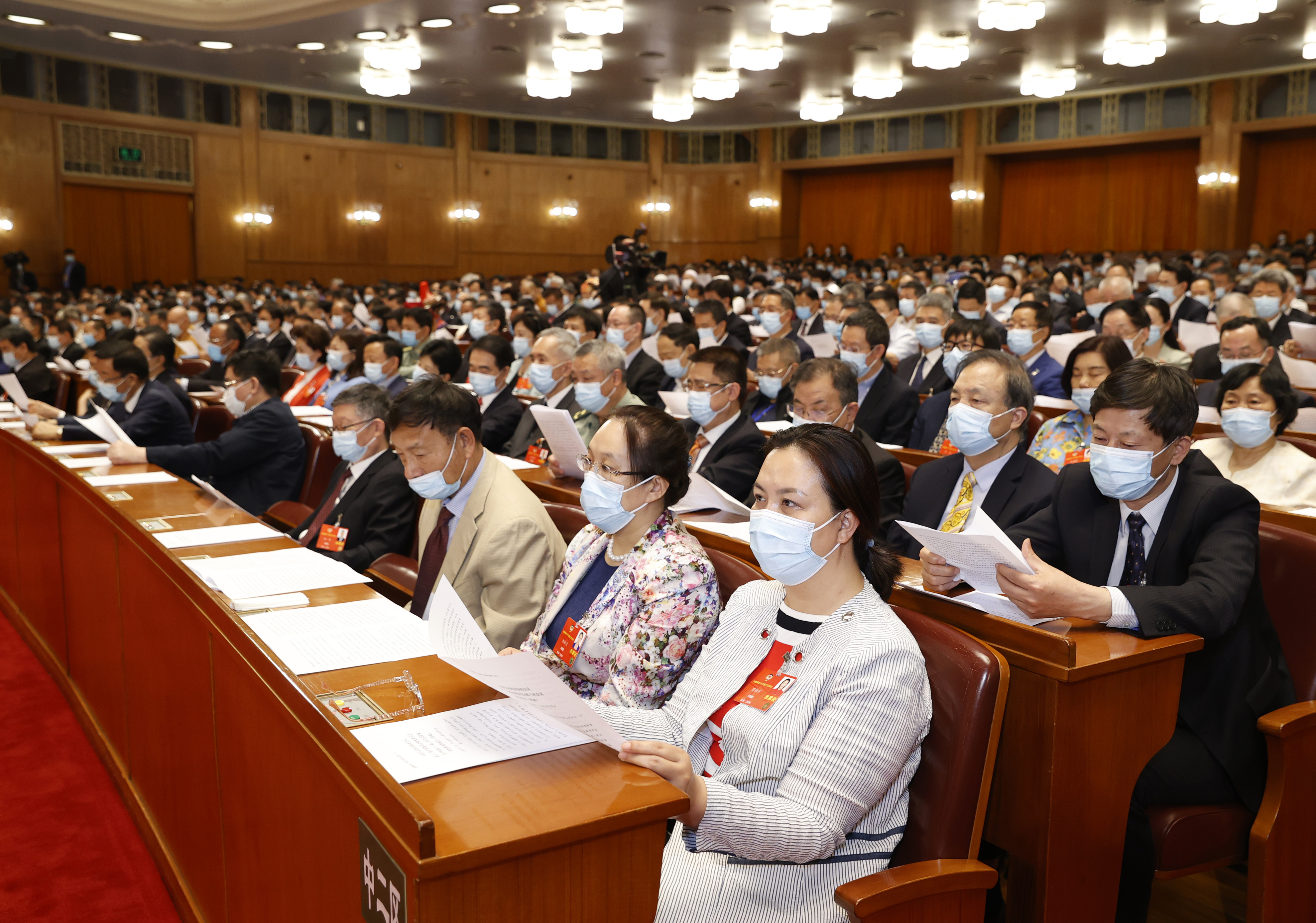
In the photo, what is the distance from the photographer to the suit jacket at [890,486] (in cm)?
342

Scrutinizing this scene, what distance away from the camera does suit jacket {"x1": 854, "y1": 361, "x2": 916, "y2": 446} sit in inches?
199

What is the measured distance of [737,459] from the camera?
13.2ft

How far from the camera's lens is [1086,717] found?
73.5 inches

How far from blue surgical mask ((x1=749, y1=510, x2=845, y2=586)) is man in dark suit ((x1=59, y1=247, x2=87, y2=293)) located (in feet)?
57.7

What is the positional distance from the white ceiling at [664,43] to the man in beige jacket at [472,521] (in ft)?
34.0

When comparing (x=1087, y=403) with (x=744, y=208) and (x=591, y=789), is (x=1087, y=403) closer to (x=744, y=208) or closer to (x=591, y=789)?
(x=591, y=789)

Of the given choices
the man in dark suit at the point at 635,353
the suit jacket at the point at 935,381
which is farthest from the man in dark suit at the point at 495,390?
the suit jacket at the point at 935,381

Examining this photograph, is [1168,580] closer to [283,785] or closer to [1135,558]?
[1135,558]

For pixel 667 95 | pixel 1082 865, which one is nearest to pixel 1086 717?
pixel 1082 865

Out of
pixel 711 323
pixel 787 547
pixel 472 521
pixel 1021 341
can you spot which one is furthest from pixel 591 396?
pixel 711 323

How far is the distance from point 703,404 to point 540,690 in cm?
290

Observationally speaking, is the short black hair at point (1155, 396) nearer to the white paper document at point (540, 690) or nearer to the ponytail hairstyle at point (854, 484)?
the ponytail hairstyle at point (854, 484)

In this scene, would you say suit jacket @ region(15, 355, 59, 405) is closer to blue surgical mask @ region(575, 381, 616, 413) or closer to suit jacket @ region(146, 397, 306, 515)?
suit jacket @ region(146, 397, 306, 515)

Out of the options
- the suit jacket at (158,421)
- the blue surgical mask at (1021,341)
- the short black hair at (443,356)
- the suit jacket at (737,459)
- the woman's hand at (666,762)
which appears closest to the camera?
the woman's hand at (666,762)
